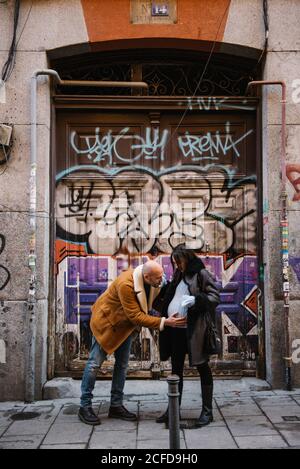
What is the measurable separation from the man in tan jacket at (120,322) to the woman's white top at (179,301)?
14 cm

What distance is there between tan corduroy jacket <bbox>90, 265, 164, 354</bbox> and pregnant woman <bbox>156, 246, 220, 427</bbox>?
0.26m

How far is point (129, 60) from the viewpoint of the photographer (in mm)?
7582

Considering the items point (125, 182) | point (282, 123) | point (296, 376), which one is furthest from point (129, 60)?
point (296, 376)

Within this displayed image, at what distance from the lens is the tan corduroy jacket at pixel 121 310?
5.56m

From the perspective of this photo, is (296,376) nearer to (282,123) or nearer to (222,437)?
(222,437)

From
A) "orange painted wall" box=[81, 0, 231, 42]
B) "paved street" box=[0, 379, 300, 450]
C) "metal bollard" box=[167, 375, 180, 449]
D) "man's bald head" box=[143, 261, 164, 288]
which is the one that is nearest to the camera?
"metal bollard" box=[167, 375, 180, 449]

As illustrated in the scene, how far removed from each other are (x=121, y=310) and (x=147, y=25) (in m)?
3.68

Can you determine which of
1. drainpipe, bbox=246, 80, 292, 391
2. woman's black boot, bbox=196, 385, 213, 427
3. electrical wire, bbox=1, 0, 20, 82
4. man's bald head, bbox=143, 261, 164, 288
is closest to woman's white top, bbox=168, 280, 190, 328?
man's bald head, bbox=143, 261, 164, 288

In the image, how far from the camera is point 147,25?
721cm

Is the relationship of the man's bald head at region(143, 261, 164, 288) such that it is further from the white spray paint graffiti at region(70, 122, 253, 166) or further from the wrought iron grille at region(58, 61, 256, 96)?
the wrought iron grille at region(58, 61, 256, 96)

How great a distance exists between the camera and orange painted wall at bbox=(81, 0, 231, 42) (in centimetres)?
718

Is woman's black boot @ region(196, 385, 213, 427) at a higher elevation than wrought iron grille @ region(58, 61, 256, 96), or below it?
below

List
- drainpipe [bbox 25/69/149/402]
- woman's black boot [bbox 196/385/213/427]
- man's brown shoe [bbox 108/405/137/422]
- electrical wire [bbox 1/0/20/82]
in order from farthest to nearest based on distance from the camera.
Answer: electrical wire [bbox 1/0/20/82] < drainpipe [bbox 25/69/149/402] < man's brown shoe [bbox 108/405/137/422] < woman's black boot [bbox 196/385/213/427]

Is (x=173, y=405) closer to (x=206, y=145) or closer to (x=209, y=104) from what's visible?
(x=206, y=145)
